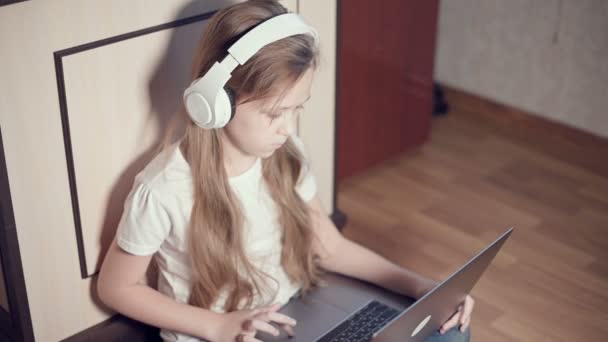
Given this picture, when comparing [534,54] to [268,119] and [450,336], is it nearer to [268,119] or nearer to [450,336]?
[450,336]

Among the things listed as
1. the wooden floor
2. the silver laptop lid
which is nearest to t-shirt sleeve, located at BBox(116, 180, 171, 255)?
the silver laptop lid

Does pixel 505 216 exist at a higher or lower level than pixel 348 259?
lower

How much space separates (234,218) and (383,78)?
2.95 feet

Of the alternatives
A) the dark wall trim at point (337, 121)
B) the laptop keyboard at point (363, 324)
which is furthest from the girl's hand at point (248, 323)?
the dark wall trim at point (337, 121)

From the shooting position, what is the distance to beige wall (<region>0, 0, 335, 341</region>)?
47.2 inches

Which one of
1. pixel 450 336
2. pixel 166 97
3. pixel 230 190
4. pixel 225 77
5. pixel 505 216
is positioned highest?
pixel 225 77

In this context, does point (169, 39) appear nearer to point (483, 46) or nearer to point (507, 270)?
point (507, 270)

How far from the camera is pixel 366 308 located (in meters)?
1.43

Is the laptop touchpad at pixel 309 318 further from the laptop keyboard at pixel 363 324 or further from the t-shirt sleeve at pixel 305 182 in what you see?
the t-shirt sleeve at pixel 305 182

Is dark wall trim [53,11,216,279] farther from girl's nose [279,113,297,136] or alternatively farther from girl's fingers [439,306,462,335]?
girl's fingers [439,306,462,335]

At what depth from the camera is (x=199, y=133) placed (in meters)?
1.28

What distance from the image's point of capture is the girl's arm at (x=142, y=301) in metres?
1.30

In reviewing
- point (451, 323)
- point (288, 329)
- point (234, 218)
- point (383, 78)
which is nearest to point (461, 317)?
point (451, 323)

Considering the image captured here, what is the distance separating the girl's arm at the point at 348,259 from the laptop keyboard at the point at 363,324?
0.15 feet
